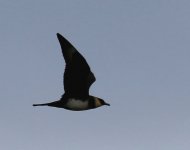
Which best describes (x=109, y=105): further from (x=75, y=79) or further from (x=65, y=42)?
(x=65, y=42)

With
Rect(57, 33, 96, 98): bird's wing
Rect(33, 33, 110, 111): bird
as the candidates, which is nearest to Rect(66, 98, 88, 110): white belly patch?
Rect(33, 33, 110, 111): bird

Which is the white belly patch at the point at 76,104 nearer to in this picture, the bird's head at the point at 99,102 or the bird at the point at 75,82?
the bird at the point at 75,82

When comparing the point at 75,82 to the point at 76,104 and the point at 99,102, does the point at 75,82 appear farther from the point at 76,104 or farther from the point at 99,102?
the point at 99,102

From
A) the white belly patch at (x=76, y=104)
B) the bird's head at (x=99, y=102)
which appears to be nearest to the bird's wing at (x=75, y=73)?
the white belly patch at (x=76, y=104)

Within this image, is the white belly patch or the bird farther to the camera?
the white belly patch

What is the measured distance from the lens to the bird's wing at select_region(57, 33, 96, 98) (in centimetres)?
1520

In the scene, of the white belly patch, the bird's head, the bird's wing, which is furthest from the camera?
the bird's head

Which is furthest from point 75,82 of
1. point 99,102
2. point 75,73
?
point 99,102

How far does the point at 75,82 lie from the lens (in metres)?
15.9

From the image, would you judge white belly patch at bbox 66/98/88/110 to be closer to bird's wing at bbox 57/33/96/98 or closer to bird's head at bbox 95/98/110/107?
bird's wing at bbox 57/33/96/98

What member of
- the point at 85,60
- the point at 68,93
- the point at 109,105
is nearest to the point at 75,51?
the point at 85,60

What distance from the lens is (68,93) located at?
16047 mm

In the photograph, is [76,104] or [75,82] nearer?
[75,82]

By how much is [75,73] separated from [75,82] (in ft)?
1.19
